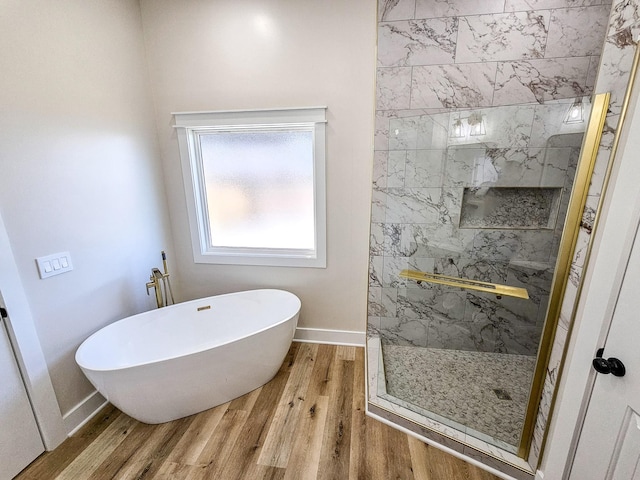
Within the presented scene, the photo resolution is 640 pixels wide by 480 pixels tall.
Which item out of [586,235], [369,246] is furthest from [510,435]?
[369,246]

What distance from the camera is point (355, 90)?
79.9 inches

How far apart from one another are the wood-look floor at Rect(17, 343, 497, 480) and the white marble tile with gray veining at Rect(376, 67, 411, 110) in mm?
2244

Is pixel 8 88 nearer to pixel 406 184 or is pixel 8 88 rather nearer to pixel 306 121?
pixel 306 121

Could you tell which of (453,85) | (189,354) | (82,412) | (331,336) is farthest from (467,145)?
(82,412)

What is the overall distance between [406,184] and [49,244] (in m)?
2.44

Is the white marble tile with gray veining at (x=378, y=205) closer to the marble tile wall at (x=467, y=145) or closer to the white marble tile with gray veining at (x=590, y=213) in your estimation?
the marble tile wall at (x=467, y=145)

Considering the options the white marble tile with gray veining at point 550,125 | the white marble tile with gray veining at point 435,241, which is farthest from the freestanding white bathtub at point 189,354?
the white marble tile with gray veining at point 550,125

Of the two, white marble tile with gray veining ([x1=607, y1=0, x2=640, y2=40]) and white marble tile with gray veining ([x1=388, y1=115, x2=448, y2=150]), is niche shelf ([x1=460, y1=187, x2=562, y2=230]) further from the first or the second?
white marble tile with gray veining ([x1=607, y1=0, x2=640, y2=40])

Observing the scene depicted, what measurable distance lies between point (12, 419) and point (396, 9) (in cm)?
347

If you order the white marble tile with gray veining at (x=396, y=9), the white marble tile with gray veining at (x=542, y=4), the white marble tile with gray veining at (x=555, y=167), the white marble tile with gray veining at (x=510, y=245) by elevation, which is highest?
the white marble tile with gray veining at (x=396, y=9)

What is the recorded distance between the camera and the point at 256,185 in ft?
7.95

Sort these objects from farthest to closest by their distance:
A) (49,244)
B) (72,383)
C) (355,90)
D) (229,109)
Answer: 1. (229,109)
2. (355,90)
3. (72,383)
4. (49,244)

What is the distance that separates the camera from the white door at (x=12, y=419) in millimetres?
1341

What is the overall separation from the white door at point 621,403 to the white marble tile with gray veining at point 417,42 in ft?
5.75
